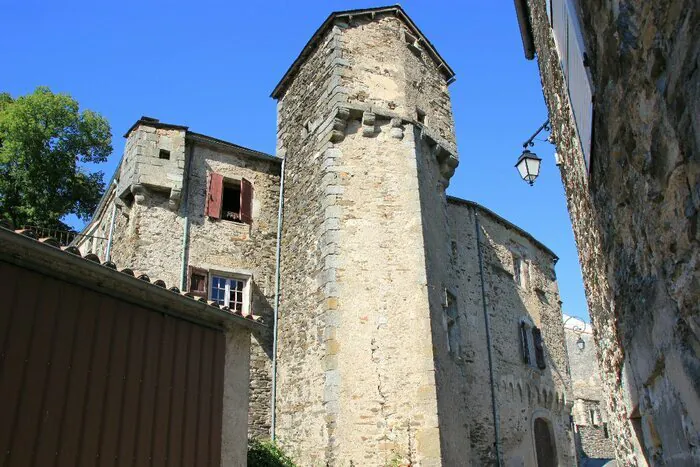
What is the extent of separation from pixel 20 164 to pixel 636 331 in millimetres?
21916

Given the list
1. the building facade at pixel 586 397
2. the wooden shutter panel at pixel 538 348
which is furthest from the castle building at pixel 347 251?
the building facade at pixel 586 397

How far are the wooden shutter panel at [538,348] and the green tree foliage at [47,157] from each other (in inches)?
655

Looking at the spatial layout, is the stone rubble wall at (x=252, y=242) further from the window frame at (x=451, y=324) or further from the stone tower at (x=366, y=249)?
the window frame at (x=451, y=324)

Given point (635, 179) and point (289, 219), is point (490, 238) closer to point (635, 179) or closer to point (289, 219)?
point (289, 219)

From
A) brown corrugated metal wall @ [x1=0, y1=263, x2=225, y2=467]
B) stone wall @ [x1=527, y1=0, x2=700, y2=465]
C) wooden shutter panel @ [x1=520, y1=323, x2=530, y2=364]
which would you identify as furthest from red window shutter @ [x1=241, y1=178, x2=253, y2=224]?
stone wall @ [x1=527, y1=0, x2=700, y2=465]

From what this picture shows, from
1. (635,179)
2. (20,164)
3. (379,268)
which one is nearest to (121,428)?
(635,179)

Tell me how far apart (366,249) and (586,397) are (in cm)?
2417

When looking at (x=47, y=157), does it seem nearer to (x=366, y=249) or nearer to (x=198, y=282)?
(x=198, y=282)

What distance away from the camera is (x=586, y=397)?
101ft

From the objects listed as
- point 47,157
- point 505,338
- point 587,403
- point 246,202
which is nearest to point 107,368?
point 246,202

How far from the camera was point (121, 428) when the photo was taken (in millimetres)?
6070

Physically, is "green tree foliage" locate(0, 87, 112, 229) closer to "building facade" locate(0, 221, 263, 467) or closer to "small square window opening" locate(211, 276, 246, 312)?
"small square window opening" locate(211, 276, 246, 312)

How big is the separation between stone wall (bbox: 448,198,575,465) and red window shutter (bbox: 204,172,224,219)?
580 centimetres

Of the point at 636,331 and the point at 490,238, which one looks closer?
the point at 636,331
